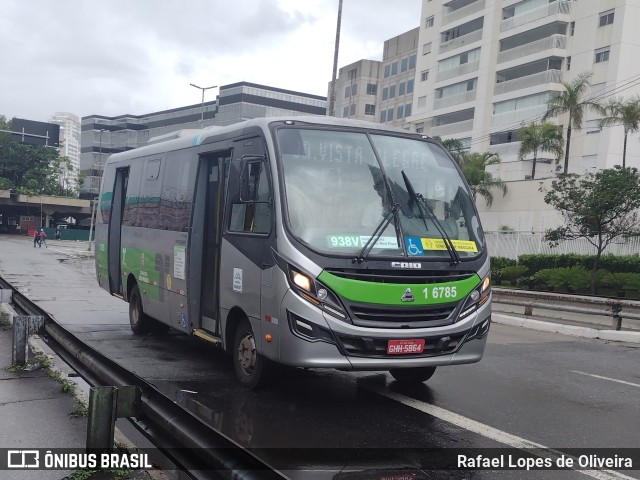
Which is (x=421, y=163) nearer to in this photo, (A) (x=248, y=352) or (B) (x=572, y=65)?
(A) (x=248, y=352)

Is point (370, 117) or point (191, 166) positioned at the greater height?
point (370, 117)

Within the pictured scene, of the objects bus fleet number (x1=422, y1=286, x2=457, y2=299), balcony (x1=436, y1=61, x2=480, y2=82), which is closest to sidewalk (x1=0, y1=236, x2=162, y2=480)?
bus fleet number (x1=422, y1=286, x2=457, y2=299)

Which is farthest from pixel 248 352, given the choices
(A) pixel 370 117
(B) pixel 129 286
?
(A) pixel 370 117

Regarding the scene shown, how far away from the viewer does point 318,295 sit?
5941mm

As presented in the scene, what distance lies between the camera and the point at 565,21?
47375mm

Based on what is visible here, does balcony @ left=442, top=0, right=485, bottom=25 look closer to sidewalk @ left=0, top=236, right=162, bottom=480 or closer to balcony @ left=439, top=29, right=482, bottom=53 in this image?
balcony @ left=439, top=29, right=482, bottom=53

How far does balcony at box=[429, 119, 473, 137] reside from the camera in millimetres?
56197

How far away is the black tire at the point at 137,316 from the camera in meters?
10.7

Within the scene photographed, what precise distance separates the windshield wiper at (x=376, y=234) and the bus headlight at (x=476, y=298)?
47.2 inches

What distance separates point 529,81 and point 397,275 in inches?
1876

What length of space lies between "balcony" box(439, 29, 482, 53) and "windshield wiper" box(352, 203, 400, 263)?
53.7m

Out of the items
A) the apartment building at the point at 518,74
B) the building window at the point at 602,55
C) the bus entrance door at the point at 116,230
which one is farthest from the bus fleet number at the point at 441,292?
the building window at the point at 602,55

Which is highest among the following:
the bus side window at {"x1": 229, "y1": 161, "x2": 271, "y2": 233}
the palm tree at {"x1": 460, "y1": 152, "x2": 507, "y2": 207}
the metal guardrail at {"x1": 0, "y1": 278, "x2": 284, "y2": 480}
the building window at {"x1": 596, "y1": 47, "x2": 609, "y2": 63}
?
the building window at {"x1": 596, "y1": 47, "x2": 609, "y2": 63}

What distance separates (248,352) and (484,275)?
2728 mm
